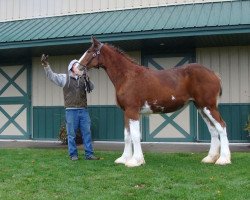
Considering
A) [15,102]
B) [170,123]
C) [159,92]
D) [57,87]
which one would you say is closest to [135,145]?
[159,92]

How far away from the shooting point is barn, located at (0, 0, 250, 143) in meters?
11.0

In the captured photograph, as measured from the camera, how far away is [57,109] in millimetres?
13258

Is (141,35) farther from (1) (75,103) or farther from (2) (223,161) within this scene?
(2) (223,161)

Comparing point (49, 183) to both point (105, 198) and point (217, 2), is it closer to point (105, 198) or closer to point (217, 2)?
point (105, 198)

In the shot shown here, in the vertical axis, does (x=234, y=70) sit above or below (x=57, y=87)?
above

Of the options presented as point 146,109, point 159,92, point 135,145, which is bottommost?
point 135,145

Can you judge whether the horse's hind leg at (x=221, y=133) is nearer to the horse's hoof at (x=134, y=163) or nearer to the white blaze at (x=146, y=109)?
the white blaze at (x=146, y=109)

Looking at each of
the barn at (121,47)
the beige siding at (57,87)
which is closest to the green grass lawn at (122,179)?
the barn at (121,47)

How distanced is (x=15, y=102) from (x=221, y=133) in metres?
7.60

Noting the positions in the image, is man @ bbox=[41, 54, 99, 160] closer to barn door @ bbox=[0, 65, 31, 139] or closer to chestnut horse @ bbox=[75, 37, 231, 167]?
chestnut horse @ bbox=[75, 37, 231, 167]

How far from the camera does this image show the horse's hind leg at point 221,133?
7.86 metres

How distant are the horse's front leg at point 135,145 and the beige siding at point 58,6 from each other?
5481 mm

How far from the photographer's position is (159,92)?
8055 mm

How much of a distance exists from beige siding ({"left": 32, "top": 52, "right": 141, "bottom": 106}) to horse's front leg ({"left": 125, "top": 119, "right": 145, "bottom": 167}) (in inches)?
184
